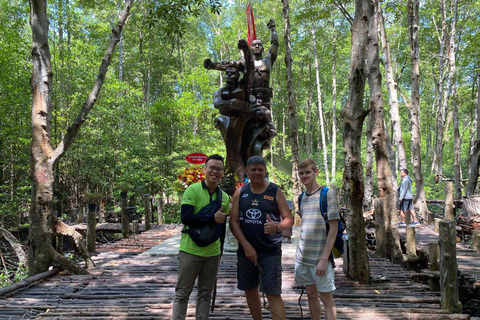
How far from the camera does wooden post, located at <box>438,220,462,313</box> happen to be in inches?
145

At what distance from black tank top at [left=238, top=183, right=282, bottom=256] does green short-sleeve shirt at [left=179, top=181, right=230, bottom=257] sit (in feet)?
0.89

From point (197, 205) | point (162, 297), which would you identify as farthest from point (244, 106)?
point (197, 205)

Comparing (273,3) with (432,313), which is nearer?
(432,313)

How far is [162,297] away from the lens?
4113 mm

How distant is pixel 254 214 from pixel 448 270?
255cm

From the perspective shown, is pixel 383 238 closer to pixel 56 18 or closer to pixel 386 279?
pixel 386 279

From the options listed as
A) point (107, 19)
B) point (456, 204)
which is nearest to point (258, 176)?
point (456, 204)

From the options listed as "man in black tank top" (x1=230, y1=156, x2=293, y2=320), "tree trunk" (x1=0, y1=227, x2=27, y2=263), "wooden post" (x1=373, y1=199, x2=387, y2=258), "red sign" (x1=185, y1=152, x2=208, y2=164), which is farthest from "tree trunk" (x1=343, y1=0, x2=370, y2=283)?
"tree trunk" (x1=0, y1=227, x2=27, y2=263)

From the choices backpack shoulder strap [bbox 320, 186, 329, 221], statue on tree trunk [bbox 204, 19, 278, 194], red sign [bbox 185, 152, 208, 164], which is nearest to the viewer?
backpack shoulder strap [bbox 320, 186, 329, 221]

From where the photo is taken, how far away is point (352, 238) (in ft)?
15.2

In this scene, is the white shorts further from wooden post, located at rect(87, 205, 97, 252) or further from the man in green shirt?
wooden post, located at rect(87, 205, 97, 252)

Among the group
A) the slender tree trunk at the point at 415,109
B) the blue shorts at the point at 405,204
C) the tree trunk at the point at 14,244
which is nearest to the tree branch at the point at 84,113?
the tree trunk at the point at 14,244

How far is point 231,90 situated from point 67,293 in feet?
16.5

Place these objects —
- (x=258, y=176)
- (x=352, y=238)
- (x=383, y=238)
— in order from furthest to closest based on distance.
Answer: (x=383, y=238) < (x=352, y=238) < (x=258, y=176)
